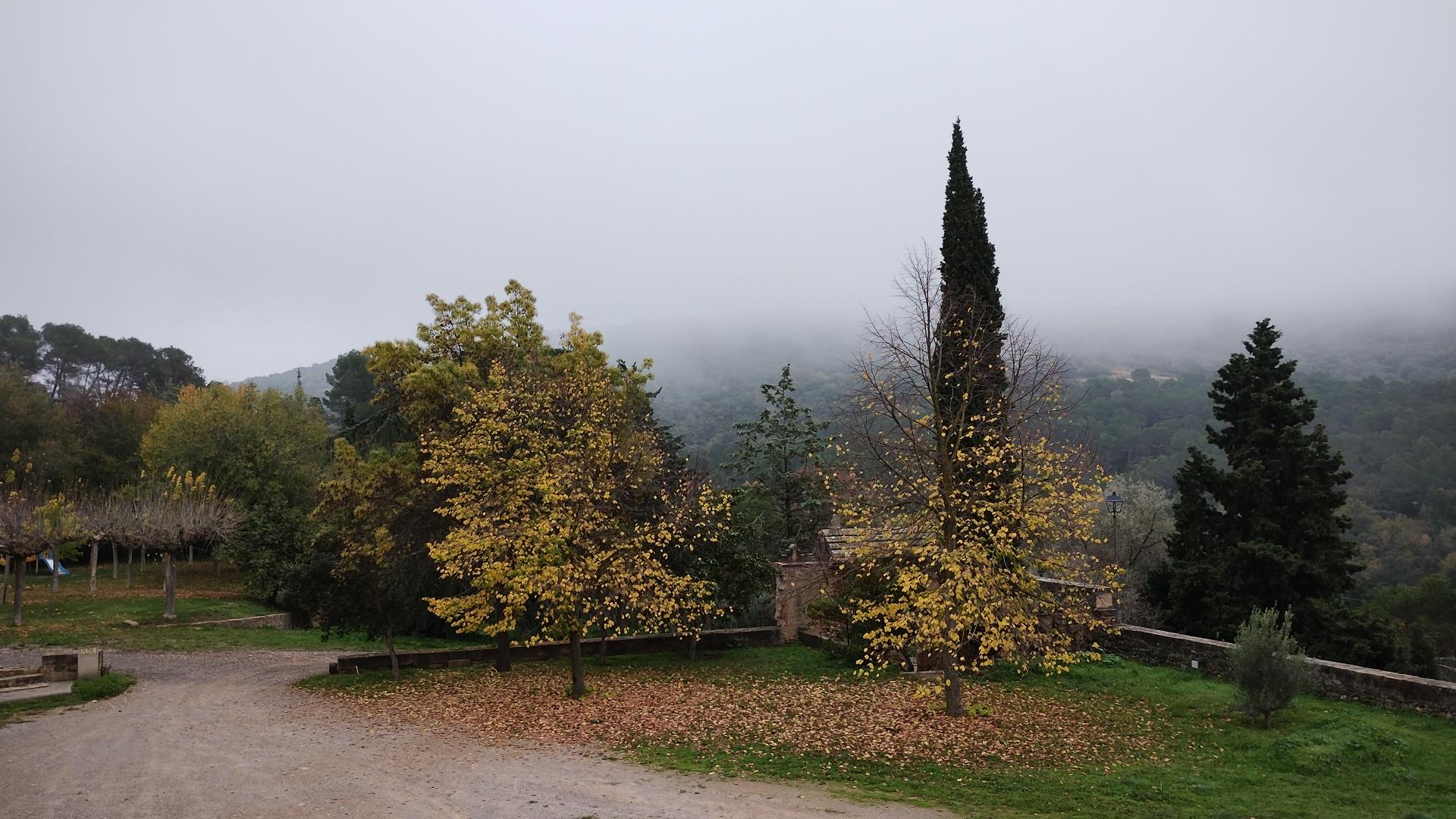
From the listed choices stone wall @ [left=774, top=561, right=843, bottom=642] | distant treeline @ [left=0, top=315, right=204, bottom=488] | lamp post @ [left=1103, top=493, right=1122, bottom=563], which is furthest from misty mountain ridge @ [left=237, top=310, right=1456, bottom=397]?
stone wall @ [left=774, top=561, right=843, bottom=642]

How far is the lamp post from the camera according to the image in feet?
89.4

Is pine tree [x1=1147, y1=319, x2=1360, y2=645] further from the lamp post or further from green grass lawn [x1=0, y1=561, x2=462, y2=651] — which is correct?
green grass lawn [x1=0, y1=561, x2=462, y2=651]

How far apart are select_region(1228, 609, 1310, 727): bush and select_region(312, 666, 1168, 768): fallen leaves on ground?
1628 mm

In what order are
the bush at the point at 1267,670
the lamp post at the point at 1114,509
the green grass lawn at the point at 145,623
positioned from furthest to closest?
the lamp post at the point at 1114,509 → the green grass lawn at the point at 145,623 → the bush at the point at 1267,670

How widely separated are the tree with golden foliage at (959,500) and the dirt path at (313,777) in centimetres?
411

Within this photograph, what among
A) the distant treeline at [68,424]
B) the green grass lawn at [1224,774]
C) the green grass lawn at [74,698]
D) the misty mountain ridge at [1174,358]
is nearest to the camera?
the green grass lawn at [1224,774]

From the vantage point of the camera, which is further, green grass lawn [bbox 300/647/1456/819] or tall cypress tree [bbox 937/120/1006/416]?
tall cypress tree [bbox 937/120/1006/416]

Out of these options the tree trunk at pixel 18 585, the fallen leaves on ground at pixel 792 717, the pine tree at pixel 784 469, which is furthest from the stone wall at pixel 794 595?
the tree trunk at pixel 18 585

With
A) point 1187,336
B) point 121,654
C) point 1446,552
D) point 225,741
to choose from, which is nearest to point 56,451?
point 121,654

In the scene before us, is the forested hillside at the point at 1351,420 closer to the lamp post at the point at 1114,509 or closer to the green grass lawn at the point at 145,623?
the lamp post at the point at 1114,509

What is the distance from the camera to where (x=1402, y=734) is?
38.0 feet

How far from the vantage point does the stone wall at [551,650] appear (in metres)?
20.7

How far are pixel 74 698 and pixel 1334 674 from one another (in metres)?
23.9

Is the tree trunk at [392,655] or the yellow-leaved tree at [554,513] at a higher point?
the yellow-leaved tree at [554,513]
